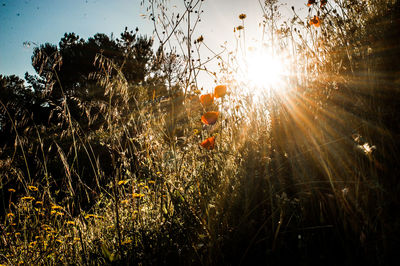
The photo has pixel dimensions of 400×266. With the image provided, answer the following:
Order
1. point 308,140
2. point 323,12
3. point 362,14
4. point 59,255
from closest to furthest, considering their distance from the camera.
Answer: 1. point 308,140
2. point 59,255
3. point 323,12
4. point 362,14

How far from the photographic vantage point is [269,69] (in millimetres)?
1958

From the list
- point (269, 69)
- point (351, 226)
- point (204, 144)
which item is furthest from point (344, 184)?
point (269, 69)

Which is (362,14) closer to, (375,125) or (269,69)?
(269,69)

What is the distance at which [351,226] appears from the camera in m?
0.76

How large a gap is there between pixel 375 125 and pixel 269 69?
42.9 inches

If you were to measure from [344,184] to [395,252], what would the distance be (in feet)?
1.10

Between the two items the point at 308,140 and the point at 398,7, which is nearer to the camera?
the point at 308,140

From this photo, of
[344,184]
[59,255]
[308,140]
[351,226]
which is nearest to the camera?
[351,226]

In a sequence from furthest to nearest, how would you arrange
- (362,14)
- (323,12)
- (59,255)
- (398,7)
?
(362,14), (323,12), (398,7), (59,255)

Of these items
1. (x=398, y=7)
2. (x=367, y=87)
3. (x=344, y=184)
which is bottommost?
(x=344, y=184)

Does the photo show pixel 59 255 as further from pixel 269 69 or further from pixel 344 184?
pixel 269 69

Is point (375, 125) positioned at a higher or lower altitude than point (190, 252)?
higher

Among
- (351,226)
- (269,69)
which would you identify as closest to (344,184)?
(351,226)

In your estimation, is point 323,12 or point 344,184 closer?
point 344,184
